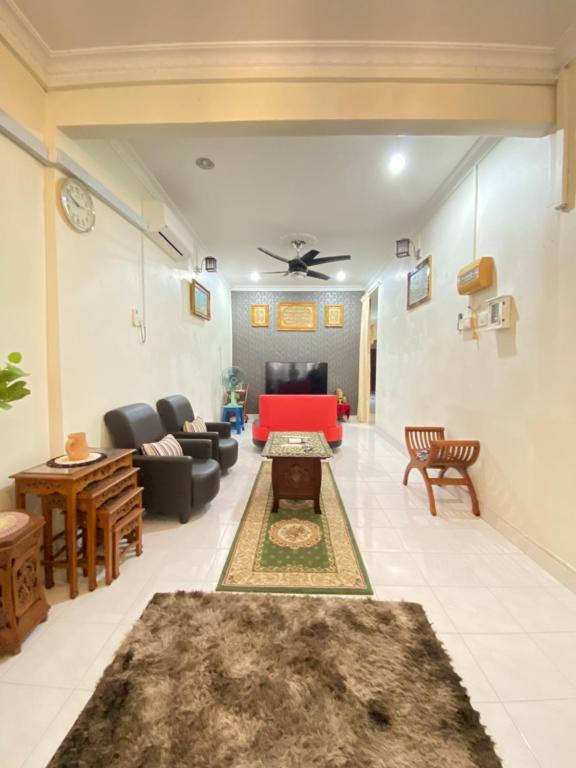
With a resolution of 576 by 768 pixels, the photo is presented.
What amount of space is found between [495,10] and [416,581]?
3078 mm

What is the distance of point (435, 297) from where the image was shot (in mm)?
3389

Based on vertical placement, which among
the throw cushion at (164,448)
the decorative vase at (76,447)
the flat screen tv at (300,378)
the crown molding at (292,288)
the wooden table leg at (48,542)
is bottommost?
the wooden table leg at (48,542)

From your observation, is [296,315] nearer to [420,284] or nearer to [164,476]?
[420,284]

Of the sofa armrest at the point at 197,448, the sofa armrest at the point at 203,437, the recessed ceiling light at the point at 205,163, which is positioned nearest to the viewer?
the recessed ceiling light at the point at 205,163

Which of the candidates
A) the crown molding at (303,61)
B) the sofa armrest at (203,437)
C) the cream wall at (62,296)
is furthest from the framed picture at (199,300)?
the crown molding at (303,61)

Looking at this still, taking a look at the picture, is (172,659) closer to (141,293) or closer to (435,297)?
(141,293)

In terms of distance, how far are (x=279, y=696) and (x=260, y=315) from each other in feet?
21.5

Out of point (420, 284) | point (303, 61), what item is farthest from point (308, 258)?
point (303, 61)

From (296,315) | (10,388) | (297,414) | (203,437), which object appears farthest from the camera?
(296,315)

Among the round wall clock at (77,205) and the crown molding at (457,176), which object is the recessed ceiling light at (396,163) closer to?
the crown molding at (457,176)

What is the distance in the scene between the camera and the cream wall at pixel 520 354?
5.93ft

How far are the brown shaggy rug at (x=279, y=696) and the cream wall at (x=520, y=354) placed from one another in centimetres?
119

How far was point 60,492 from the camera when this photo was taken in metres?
1.61

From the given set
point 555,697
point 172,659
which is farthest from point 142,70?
point 555,697
